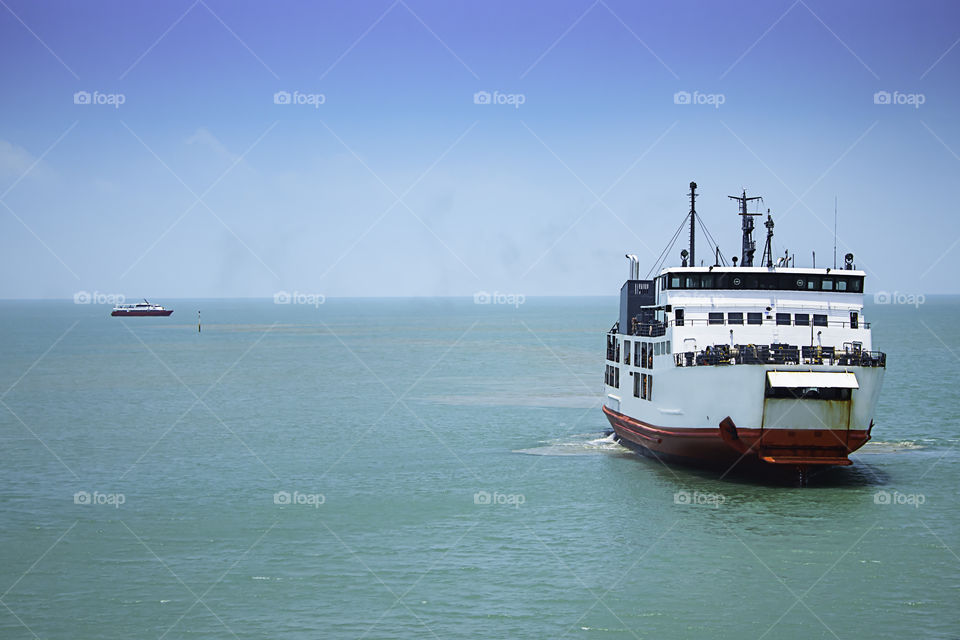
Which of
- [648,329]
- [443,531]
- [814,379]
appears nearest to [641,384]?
[648,329]

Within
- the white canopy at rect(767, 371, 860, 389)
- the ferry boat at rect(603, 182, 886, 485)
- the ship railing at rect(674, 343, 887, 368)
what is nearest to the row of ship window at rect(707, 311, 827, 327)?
the ferry boat at rect(603, 182, 886, 485)

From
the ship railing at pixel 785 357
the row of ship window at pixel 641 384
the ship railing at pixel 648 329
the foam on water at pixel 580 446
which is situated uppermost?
the ship railing at pixel 648 329

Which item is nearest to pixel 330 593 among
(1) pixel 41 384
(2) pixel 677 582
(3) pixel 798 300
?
(2) pixel 677 582

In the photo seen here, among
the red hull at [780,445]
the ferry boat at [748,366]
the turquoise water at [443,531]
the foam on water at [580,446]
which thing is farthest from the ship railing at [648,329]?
the foam on water at [580,446]

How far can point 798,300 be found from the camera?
46625mm

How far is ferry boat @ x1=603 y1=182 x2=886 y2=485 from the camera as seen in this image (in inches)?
1620

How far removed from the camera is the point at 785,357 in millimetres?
41469

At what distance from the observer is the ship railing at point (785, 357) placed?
41594 mm

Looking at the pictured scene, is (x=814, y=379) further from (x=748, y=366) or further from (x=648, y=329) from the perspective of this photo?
(x=648, y=329)

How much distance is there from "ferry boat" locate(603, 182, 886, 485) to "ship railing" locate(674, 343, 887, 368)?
0.06m

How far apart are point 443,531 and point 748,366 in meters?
14.4

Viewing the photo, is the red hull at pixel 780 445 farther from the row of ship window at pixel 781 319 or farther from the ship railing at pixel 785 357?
the row of ship window at pixel 781 319

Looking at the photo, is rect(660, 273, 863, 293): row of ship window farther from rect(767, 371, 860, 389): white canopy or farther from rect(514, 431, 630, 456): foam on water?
rect(514, 431, 630, 456): foam on water

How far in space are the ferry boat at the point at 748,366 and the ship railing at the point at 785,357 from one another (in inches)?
2.3
